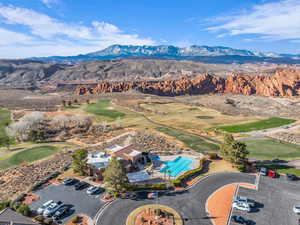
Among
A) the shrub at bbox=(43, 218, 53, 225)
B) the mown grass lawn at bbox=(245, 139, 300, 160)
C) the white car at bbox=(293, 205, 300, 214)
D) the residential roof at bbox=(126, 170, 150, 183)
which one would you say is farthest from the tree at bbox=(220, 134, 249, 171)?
the shrub at bbox=(43, 218, 53, 225)

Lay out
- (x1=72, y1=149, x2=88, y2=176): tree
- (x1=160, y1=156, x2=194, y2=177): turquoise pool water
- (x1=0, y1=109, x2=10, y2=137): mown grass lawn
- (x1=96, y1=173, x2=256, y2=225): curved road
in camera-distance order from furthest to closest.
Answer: (x1=0, y1=109, x2=10, y2=137): mown grass lawn
(x1=160, y1=156, x2=194, y2=177): turquoise pool water
(x1=72, y1=149, x2=88, y2=176): tree
(x1=96, y1=173, x2=256, y2=225): curved road

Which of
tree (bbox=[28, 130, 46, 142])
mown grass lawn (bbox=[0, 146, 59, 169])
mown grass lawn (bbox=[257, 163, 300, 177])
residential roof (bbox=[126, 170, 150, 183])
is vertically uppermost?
mown grass lawn (bbox=[257, 163, 300, 177])

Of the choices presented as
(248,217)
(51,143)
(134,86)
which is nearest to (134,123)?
(51,143)

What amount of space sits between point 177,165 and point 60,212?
22370mm

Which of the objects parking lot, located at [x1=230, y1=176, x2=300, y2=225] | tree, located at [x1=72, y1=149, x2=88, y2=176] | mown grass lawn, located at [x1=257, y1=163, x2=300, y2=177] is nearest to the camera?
parking lot, located at [x1=230, y1=176, x2=300, y2=225]

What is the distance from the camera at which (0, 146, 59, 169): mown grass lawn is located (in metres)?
47.5

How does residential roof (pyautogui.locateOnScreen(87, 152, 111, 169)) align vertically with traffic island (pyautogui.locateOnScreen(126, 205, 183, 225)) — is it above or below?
above

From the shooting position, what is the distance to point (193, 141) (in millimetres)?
56312

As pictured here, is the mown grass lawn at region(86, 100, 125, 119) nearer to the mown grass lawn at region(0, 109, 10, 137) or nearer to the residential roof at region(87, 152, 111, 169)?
the mown grass lawn at region(0, 109, 10, 137)

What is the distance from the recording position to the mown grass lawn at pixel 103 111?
9113 cm

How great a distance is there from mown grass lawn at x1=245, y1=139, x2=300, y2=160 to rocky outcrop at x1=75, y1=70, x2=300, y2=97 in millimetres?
109140

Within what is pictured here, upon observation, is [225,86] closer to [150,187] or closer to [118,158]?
[118,158]

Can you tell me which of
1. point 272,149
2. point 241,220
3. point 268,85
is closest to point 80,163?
point 241,220

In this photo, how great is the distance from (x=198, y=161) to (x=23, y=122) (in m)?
57.3
